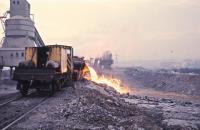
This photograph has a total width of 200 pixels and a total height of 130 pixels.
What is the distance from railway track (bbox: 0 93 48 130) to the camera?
45.9 feet

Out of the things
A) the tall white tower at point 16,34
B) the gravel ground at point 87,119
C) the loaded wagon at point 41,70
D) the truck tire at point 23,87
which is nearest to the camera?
the gravel ground at point 87,119

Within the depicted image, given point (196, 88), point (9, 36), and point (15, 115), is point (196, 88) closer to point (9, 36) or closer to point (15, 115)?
point (9, 36)

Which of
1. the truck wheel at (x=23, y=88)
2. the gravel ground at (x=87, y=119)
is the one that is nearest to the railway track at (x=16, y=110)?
the gravel ground at (x=87, y=119)

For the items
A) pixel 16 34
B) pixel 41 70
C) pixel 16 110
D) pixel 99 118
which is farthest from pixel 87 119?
pixel 16 34

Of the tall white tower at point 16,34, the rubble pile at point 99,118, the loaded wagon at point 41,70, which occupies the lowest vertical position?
the rubble pile at point 99,118

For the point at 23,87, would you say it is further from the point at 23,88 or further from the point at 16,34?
the point at 16,34

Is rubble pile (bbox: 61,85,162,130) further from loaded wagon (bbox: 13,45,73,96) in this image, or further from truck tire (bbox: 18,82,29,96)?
truck tire (bbox: 18,82,29,96)

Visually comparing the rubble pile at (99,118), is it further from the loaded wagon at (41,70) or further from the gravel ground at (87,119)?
the loaded wagon at (41,70)

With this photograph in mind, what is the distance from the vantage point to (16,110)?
55.8ft

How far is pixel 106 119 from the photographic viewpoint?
14.8 meters

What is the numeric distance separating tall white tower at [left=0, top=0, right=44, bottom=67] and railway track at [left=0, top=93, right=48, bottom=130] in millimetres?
32464

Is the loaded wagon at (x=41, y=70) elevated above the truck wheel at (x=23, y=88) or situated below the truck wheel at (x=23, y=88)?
above

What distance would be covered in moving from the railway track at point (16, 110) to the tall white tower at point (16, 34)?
3246 centimetres

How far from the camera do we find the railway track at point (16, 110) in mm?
13998
